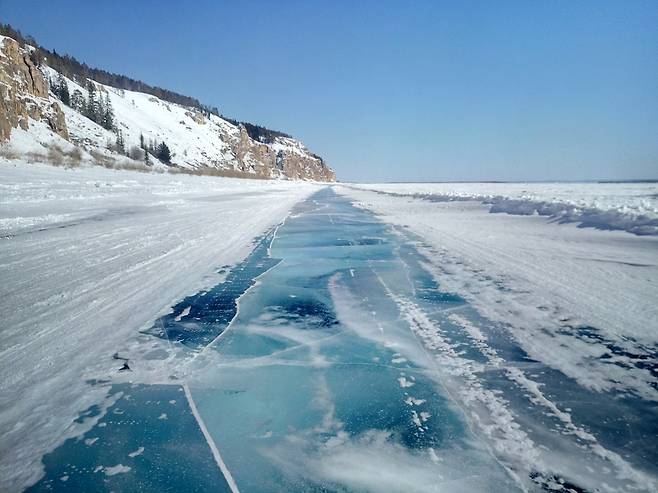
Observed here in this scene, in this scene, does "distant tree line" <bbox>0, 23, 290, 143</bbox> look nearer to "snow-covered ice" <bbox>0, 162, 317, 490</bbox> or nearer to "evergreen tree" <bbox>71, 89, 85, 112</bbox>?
"evergreen tree" <bbox>71, 89, 85, 112</bbox>

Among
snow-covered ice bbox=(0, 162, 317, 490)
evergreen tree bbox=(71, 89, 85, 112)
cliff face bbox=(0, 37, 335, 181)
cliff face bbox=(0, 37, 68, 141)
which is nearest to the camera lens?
snow-covered ice bbox=(0, 162, 317, 490)

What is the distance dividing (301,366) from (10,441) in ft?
5.89

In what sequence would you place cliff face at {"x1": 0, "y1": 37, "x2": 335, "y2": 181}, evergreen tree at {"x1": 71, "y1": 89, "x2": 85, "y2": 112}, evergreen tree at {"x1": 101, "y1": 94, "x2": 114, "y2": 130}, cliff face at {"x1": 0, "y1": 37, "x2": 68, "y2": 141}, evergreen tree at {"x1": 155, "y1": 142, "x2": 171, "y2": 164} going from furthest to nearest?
1. evergreen tree at {"x1": 155, "y1": 142, "x2": 171, "y2": 164}
2. evergreen tree at {"x1": 101, "y1": 94, "x2": 114, "y2": 130}
3. evergreen tree at {"x1": 71, "y1": 89, "x2": 85, "y2": 112}
4. cliff face at {"x1": 0, "y1": 37, "x2": 335, "y2": 181}
5. cliff face at {"x1": 0, "y1": 37, "x2": 68, "y2": 141}

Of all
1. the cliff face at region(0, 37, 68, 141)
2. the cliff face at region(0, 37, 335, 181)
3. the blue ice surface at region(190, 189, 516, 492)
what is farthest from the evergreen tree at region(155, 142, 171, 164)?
the blue ice surface at region(190, 189, 516, 492)

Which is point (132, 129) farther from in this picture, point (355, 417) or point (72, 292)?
point (355, 417)

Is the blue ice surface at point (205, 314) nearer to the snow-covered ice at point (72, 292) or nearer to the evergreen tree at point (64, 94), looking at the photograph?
the snow-covered ice at point (72, 292)

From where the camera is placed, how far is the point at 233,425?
7.63 ft

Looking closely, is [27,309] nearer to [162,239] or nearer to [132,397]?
[132,397]

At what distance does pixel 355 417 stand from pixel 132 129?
9938cm

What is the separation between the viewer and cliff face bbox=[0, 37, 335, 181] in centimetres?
4078

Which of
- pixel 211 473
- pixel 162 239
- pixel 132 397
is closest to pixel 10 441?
pixel 132 397

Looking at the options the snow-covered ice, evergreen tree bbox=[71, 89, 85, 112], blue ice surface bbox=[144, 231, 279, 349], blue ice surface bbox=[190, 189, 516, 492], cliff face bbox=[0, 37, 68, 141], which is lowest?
the snow-covered ice

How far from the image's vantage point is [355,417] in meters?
2.40

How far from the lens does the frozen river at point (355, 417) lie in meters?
1.90
